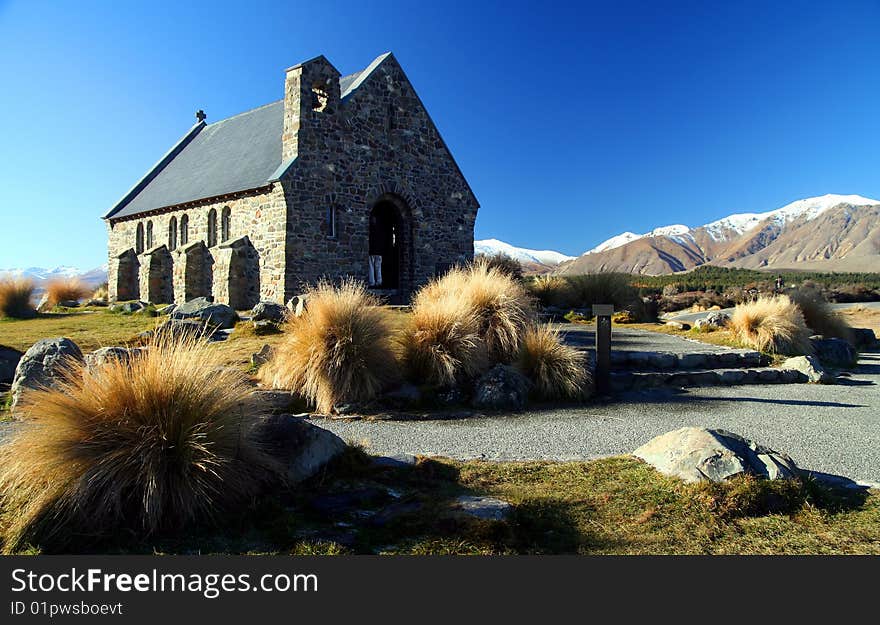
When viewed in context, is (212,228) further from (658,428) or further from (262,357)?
(658,428)

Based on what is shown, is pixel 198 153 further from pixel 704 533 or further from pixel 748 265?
pixel 748 265

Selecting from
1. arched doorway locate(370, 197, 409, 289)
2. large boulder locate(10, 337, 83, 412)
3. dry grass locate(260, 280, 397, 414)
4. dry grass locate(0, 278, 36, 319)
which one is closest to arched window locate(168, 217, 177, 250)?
dry grass locate(0, 278, 36, 319)

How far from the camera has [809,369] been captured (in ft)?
31.7

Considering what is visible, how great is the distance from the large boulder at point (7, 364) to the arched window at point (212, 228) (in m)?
11.7

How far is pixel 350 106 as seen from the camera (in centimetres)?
1711

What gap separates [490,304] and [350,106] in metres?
11.3

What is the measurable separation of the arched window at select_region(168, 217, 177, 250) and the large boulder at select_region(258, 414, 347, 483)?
21.0m

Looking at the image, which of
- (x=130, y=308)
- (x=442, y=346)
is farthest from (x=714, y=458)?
(x=130, y=308)

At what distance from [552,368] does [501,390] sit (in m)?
1.02

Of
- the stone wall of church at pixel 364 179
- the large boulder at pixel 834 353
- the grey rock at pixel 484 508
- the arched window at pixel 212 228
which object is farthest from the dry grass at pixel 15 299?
the large boulder at pixel 834 353

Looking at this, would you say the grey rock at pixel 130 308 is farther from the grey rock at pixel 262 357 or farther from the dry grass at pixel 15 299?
the grey rock at pixel 262 357

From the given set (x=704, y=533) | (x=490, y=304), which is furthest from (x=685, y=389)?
(x=704, y=533)

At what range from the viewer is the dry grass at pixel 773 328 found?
11055 mm

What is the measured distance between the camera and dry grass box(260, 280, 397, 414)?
7.13 meters
